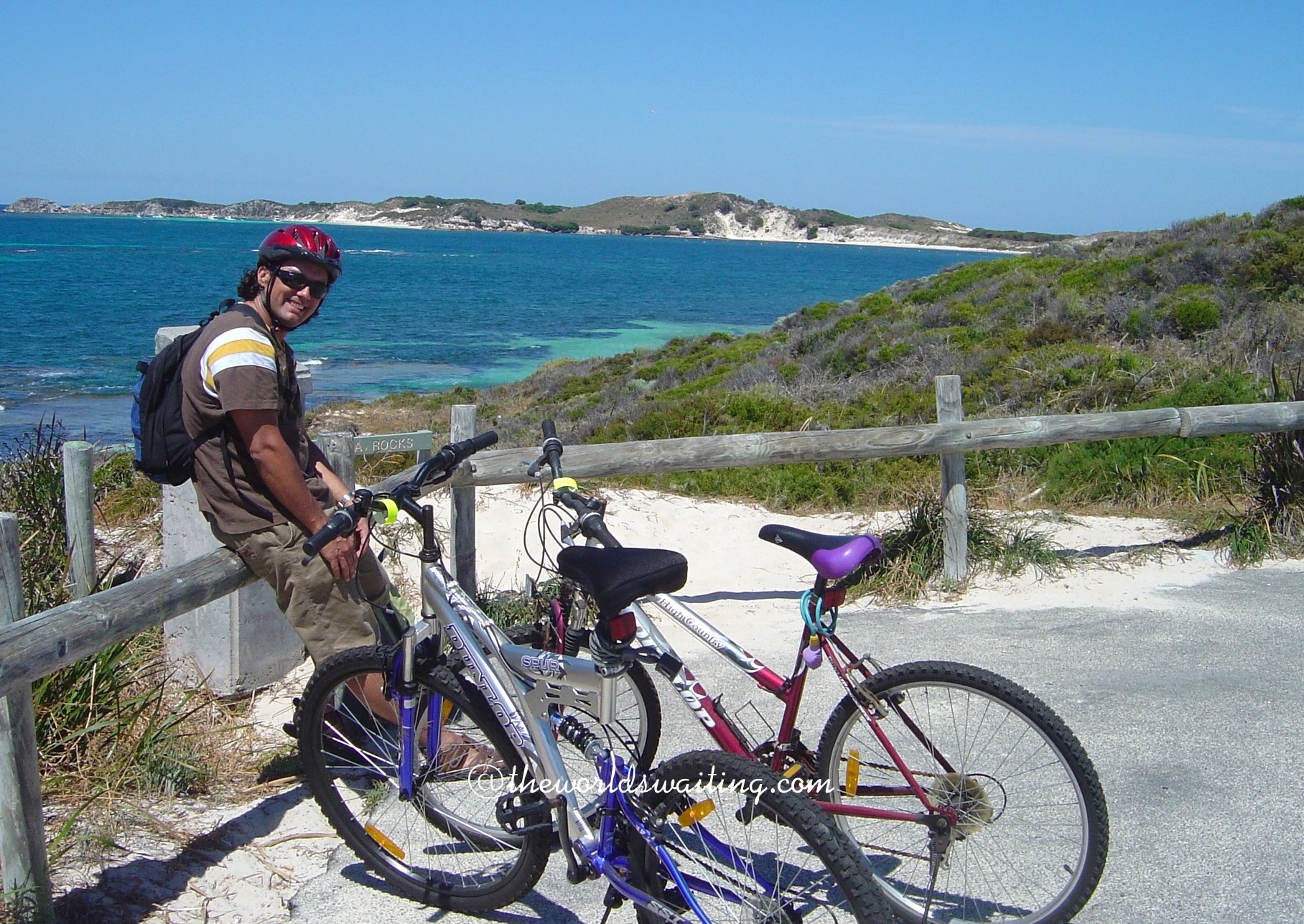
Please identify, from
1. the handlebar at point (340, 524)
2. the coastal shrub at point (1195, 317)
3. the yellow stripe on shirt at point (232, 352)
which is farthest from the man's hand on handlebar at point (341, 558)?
the coastal shrub at point (1195, 317)

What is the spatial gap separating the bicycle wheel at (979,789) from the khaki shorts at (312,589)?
5.17ft

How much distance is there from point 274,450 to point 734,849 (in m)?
1.83

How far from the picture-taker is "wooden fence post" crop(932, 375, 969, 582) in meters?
6.54

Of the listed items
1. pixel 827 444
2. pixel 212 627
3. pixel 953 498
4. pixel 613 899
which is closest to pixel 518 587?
pixel 212 627

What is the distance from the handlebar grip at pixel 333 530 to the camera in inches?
116

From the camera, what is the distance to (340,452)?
15.6 feet

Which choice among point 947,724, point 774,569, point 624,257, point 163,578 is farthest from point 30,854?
point 624,257

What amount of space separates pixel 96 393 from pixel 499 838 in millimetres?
27664

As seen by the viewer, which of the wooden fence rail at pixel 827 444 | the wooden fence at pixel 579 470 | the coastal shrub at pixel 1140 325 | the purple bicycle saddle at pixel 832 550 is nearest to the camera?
the wooden fence at pixel 579 470

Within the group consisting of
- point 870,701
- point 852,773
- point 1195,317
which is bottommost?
point 852,773

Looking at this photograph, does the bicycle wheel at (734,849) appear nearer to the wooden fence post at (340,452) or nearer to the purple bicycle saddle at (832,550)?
the purple bicycle saddle at (832,550)

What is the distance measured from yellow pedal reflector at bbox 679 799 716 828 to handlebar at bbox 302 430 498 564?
114 centimetres

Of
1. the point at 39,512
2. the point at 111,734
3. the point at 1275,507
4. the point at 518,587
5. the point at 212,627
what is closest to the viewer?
the point at 111,734

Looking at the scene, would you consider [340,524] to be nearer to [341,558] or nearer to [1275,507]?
[341,558]
